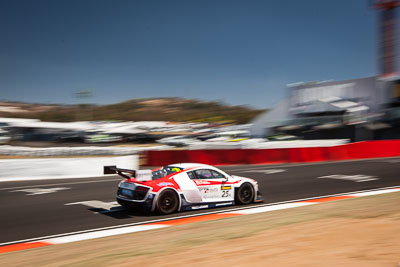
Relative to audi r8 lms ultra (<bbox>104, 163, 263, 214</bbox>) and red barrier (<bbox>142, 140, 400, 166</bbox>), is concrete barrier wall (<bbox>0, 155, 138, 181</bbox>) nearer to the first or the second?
red barrier (<bbox>142, 140, 400, 166</bbox>)

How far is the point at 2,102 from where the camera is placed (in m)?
119

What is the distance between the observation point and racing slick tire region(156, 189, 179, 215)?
9.12m

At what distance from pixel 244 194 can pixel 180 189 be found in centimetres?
191

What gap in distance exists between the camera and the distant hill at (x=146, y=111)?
127812mm

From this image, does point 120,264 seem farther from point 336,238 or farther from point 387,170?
point 387,170

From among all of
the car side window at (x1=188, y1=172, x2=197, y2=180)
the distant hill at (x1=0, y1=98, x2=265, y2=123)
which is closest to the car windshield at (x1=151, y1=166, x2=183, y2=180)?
the car side window at (x1=188, y1=172, x2=197, y2=180)

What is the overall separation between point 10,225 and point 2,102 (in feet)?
399

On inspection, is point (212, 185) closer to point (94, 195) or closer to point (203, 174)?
point (203, 174)

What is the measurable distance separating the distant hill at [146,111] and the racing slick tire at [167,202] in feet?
374

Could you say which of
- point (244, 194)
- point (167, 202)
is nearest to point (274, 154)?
point (244, 194)

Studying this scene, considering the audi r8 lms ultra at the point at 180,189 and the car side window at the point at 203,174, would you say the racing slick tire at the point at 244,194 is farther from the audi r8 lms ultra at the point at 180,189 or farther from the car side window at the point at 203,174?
the car side window at the point at 203,174

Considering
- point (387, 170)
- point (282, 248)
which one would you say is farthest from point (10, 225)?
point (387, 170)

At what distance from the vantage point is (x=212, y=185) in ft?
32.4

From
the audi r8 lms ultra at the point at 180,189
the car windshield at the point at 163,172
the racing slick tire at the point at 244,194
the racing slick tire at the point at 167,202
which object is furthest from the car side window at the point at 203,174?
the racing slick tire at the point at 244,194
